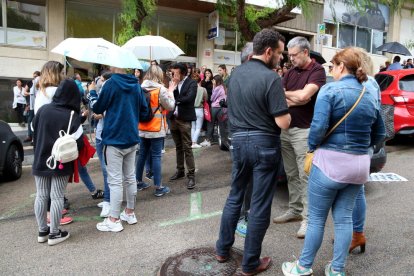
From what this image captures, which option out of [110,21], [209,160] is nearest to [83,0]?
[110,21]

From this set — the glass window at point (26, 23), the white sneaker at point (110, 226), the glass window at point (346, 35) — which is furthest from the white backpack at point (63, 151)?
the glass window at point (346, 35)

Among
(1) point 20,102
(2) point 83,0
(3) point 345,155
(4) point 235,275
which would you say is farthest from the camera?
(2) point 83,0

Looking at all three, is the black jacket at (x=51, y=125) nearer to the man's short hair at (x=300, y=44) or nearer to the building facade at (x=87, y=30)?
the man's short hair at (x=300, y=44)

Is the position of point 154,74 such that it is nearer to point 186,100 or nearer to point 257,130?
point 186,100

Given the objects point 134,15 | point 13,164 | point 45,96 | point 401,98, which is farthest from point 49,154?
point 401,98

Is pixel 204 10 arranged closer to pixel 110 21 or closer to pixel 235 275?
pixel 110 21

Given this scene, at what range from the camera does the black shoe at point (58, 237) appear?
402 centimetres

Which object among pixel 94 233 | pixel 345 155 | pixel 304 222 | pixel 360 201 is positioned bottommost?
pixel 94 233

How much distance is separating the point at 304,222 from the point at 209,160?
409 cm

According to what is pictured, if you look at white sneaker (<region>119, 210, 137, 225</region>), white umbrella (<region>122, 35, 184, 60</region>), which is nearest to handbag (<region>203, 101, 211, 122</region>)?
white umbrella (<region>122, 35, 184, 60</region>)

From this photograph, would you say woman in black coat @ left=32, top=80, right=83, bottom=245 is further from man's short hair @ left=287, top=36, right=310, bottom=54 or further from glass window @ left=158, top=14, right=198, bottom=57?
glass window @ left=158, top=14, right=198, bottom=57

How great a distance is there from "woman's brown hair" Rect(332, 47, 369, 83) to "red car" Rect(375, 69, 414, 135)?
5.68 m

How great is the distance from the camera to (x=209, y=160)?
805 centimetres

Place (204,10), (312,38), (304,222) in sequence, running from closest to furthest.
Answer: (304,222)
(204,10)
(312,38)
